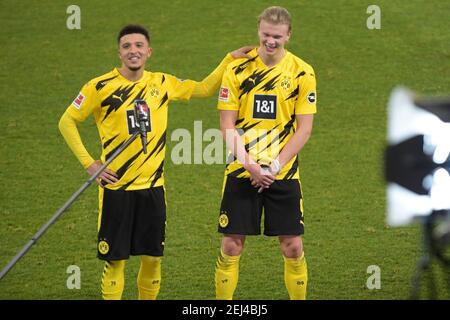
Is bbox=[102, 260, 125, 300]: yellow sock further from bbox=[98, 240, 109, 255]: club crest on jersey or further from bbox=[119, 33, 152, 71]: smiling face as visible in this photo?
bbox=[119, 33, 152, 71]: smiling face

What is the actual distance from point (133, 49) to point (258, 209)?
119 cm

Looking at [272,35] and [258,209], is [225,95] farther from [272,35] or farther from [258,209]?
[258,209]

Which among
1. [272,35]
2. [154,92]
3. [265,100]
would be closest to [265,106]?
[265,100]

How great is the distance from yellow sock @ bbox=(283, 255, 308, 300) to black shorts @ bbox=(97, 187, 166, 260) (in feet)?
2.58

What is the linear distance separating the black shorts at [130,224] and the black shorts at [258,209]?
1.30ft

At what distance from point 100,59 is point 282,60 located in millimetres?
7126

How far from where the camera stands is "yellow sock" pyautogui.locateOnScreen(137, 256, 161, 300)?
224 inches

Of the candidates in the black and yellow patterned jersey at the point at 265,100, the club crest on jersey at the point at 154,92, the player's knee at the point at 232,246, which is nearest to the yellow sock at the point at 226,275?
the player's knee at the point at 232,246

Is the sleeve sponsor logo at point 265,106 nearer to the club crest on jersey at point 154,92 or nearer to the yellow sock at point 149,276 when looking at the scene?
the club crest on jersey at point 154,92

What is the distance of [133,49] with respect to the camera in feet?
17.8

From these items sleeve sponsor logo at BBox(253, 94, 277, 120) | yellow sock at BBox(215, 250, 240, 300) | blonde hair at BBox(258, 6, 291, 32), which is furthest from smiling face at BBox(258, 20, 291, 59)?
yellow sock at BBox(215, 250, 240, 300)

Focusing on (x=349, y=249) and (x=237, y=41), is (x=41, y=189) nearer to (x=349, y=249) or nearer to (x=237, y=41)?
(x=349, y=249)

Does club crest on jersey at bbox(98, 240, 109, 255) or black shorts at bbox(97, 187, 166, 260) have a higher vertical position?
black shorts at bbox(97, 187, 166, 260)
